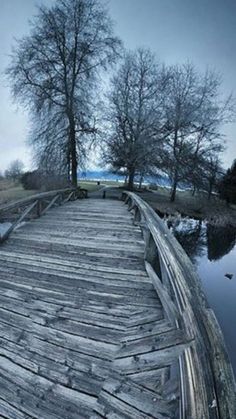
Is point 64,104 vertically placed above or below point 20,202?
above

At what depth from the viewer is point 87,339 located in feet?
6.89

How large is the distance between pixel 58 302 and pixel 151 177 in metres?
16.8

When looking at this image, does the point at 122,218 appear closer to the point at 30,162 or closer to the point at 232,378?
the point at 232,378

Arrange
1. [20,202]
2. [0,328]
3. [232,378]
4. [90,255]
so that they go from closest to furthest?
[232,378] → [0,328] → [90,255] → [20,202]

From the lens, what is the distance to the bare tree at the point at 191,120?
16.3 m

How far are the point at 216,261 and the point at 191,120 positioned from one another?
10866 millimetres

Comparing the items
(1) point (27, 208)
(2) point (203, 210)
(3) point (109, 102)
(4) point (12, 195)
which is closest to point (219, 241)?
(2) point (203, 210)

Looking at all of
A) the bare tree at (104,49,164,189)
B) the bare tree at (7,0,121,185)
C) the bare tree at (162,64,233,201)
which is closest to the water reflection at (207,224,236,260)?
the bare tree at (162,64,233,201)

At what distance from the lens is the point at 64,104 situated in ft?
42.2

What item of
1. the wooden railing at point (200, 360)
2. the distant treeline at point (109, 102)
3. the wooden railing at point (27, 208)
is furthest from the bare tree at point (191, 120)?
the wooden railing at point (200, 360)

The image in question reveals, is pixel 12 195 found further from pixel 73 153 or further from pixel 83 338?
pixel 83 338

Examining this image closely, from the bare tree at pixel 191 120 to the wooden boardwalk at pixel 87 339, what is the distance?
45.6ft

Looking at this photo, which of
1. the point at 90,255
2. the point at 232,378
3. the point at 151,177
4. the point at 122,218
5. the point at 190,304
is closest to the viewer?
the point at 232,378

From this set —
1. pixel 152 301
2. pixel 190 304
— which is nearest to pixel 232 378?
pixel 190 304
